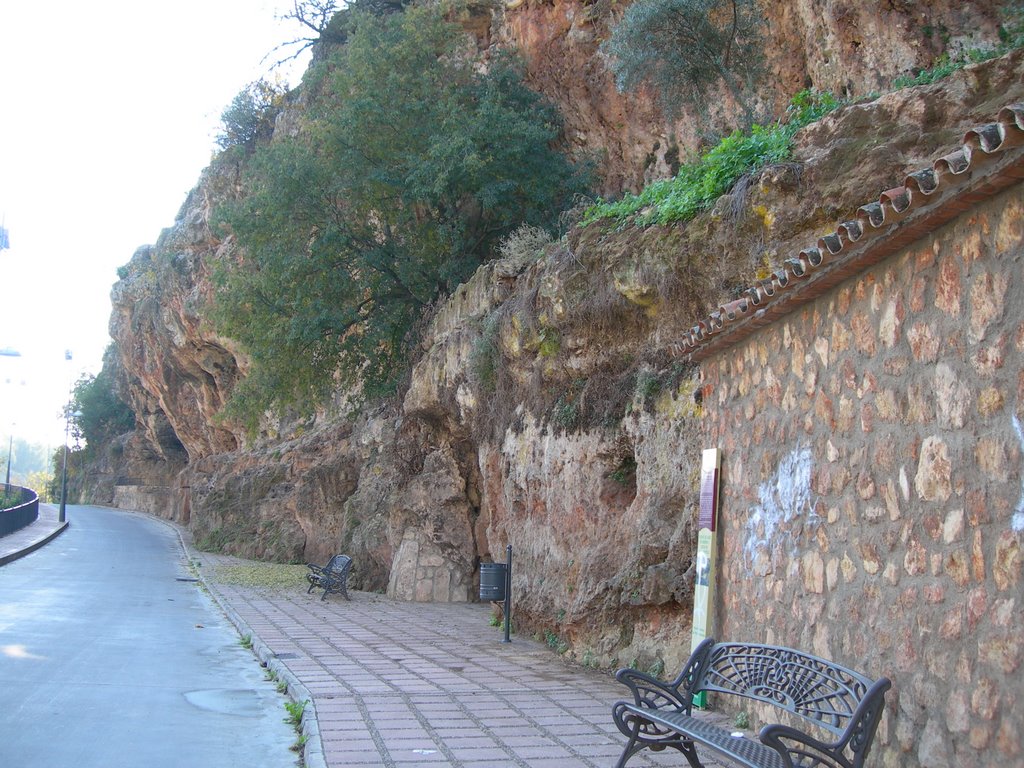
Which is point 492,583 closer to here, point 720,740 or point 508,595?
point 508,595

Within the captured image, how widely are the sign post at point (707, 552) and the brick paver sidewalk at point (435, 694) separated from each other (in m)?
1.04

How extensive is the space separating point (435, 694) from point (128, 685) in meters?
2.93

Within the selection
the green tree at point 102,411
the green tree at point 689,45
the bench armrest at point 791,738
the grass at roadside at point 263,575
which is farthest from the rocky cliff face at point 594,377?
the green tree at point 102,411

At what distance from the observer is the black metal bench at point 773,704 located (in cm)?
410

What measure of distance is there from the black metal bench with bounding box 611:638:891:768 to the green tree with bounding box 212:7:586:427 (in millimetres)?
15517

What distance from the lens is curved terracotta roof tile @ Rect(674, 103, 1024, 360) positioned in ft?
11.9

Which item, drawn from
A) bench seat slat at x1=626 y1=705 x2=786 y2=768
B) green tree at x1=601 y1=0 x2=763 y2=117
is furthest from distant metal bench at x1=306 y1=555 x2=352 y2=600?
bench seat slat at x1=626 y1=705 x2=786 y2=768

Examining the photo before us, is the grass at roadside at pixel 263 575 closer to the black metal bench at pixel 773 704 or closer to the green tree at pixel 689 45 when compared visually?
the green tree at pixel 689 45

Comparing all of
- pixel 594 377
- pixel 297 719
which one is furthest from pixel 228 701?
pixel 594 377

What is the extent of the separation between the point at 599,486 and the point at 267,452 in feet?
78.1

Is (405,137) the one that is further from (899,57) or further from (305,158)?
(899,57)

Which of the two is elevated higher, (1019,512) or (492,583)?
(1019,512)

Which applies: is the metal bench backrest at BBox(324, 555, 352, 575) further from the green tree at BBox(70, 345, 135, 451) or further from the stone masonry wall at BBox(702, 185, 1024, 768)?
the green tree at BBox(70, 345, 135, 451)

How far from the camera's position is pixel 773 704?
4.95 m
